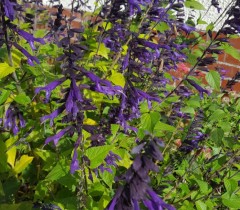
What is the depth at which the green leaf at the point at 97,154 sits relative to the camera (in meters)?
1.19

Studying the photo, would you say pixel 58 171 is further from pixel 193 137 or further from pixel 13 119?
pixel 193 137

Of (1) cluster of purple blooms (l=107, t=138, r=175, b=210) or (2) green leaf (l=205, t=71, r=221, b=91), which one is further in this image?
(2) green leaf (l=205, t=71, r=221, b=91)

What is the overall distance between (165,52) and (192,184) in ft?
2.17

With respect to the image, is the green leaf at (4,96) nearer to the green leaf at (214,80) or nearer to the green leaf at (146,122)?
the green leaf at (146,122)

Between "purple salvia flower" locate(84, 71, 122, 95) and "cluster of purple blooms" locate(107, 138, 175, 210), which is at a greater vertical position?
"cluster of purple blooms" locate(107, 138, 175, 210)

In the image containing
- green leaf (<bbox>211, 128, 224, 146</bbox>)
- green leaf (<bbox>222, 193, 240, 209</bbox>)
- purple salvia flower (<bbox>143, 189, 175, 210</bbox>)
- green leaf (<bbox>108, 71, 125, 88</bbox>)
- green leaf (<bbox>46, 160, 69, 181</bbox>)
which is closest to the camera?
purple salvia flower (<bbox>143, 189, 175, 210</bbox>)

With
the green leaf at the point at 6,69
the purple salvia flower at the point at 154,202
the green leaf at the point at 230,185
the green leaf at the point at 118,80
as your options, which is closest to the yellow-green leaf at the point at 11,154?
the green leaf at the point at 6,69

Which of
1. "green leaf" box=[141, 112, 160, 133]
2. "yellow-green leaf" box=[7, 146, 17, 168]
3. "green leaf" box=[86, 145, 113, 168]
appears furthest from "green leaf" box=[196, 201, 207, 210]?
"yellow-green leaf" box=[7, 146, 17, 168]

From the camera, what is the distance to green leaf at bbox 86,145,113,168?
46.9 inches

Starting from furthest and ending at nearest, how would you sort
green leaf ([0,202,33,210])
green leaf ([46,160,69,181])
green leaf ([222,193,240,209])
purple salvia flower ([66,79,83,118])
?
1. green leaf ([222,193,240,209])
2. green leaf ([46,160,69,181])
3. green leaf ([0,202,33,210])
4. purple salvia flower ([66,79,83,118])

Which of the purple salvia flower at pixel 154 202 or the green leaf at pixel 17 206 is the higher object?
the purple salvia flower at pixel 154 202

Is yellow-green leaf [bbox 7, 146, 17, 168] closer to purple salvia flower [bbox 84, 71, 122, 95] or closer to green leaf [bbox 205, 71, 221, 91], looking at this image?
purple salvia flower [bbox 84, 71, 122, 95]

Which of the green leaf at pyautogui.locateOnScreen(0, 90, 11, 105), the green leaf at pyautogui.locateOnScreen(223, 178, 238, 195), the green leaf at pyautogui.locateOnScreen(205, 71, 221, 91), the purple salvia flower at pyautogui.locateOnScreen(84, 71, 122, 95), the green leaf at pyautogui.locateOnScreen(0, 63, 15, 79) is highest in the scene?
the purple salvia flower at pyautogui.locateOnScreen(84, 71, 122, 95)

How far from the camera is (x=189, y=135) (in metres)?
1.83
